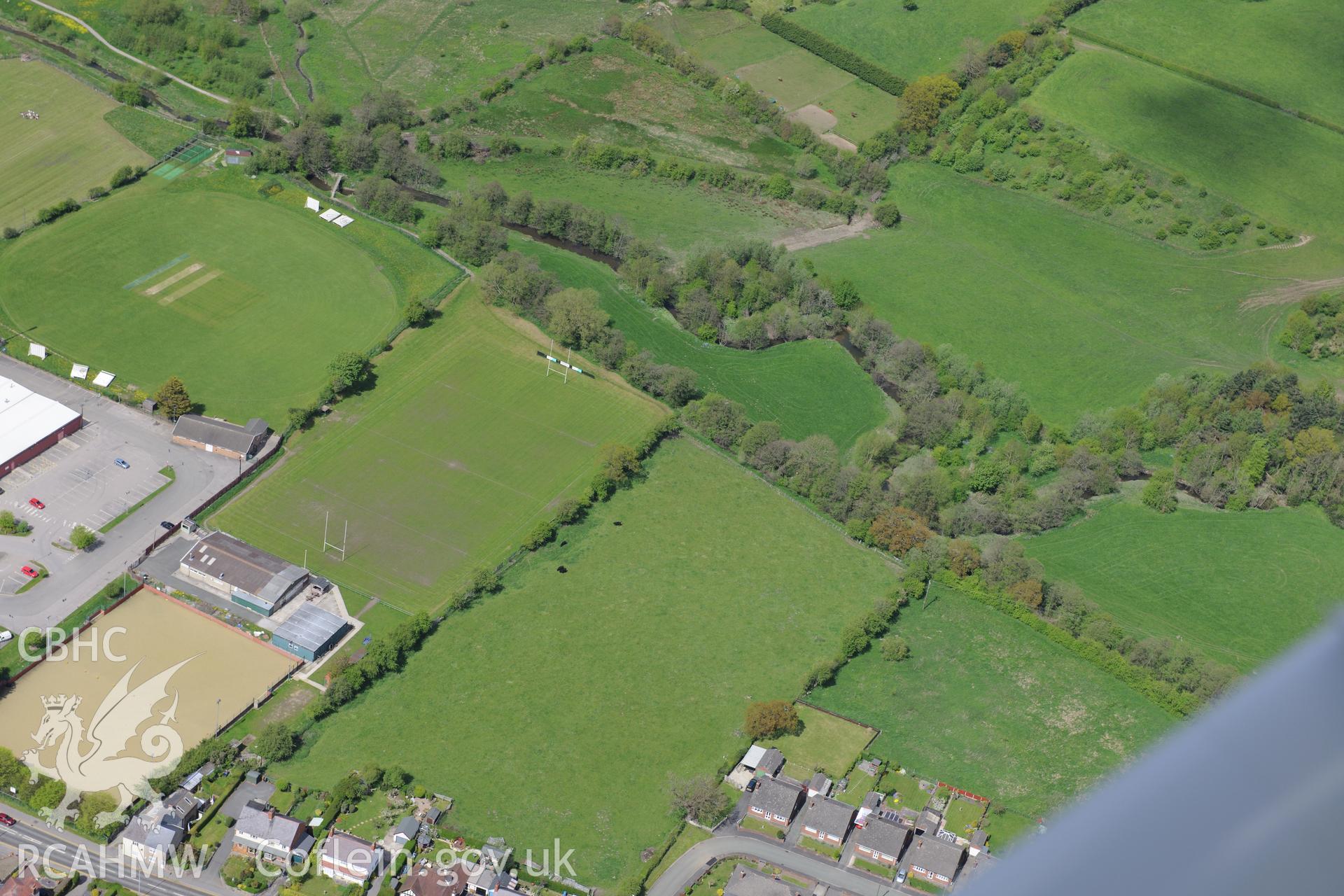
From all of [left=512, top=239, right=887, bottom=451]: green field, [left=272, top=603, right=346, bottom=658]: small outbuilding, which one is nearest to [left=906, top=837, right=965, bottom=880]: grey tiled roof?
[left=272, top=603, right=346, bottom=658]: small outbuilding

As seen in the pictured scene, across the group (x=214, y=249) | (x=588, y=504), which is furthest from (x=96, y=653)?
(x=214, y=249)

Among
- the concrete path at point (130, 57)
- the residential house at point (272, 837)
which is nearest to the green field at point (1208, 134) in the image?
the concrete path at point (130, 57)

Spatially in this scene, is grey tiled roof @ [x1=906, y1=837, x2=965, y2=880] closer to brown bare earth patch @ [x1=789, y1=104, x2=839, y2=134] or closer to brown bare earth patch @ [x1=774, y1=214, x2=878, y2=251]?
brown bare earth patch @ [x1=774, y1=214, x2=878, y2=251]

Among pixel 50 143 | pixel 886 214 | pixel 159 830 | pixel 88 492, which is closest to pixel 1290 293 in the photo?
pixel 886 214

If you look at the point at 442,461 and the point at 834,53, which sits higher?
the point at 834,53

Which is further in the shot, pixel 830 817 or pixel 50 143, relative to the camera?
pixel 50 143

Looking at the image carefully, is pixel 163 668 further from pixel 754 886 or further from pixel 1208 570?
pixel 1208 570

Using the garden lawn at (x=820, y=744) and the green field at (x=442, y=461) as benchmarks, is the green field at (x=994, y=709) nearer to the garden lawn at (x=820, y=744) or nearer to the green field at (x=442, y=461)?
the garden lawn at (x=820, y=744)
